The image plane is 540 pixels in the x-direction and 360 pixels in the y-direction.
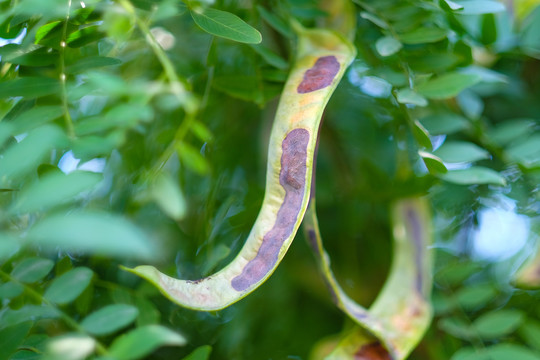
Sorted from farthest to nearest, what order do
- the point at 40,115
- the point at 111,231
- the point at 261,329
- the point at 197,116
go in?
the point at 261,329, the point at 197,116, the point at 40,115, the point at 111,231

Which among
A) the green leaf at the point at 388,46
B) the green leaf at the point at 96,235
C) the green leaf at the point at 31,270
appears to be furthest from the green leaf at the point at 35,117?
the green leaf at the point at 388,46

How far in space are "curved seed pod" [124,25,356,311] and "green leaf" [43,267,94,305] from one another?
97mm

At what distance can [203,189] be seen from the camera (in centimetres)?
78

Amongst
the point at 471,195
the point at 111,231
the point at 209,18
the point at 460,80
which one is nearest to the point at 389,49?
the point at 460,80

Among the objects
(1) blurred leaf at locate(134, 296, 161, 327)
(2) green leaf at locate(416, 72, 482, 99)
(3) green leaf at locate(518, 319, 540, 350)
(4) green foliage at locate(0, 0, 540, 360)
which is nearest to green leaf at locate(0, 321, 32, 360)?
(4) green foliage at locate(0, 0, 540, 360)

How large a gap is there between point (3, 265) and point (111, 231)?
33 centimetres

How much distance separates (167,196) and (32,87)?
0.18 metres

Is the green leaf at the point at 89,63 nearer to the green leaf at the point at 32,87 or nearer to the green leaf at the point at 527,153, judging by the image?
the green leaf at the point at 32,87

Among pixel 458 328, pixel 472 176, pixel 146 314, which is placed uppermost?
pixel 472 176

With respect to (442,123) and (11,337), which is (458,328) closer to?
(442,123)

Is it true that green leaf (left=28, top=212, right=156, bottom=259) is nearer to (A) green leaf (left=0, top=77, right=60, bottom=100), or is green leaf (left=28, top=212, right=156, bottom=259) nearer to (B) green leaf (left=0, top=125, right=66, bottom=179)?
(B) green leaf (left=0, top=125, right=66, bottom=179)

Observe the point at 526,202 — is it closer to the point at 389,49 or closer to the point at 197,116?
the point at 389,49

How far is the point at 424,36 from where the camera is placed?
616 millimetres

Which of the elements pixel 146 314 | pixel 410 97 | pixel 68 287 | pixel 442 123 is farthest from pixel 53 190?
pixel 442 123
